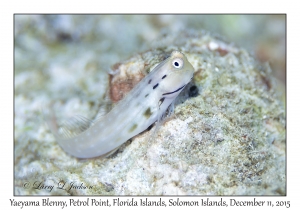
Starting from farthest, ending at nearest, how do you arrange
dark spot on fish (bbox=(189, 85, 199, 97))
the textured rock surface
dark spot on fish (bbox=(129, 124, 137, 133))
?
A: dark spot on fish (bbox=(189, 85, 199, 97)) < dark spot on fish (bbox=(129, 124, 137, 133)) < the textured rock surface

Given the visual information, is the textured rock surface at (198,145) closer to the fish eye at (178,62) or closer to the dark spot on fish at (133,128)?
the dark spot on fish at (133,128)

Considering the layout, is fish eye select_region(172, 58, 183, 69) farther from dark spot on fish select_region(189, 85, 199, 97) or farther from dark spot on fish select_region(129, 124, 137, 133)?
dark spot on fish select_region(129, 124, 137, 133)

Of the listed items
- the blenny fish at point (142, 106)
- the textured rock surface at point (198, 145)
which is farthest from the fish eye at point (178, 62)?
the textured rock surface at point (198, 145)

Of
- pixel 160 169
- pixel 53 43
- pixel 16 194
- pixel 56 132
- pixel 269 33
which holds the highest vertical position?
pixel 269 33

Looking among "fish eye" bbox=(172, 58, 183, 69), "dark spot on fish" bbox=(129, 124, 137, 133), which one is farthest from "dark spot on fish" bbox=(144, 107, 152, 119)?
"fish eye" bbox=(172, 58, 183, 69)

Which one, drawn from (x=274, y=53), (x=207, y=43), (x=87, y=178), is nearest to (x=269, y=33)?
(x=274, y=53)

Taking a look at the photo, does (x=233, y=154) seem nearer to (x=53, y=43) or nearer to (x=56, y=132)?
(x=56, y=132)
